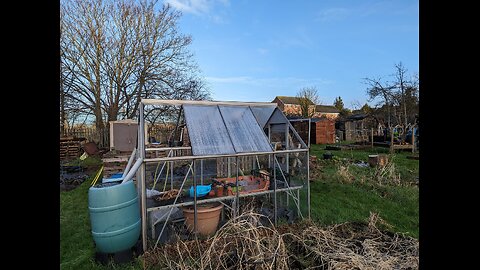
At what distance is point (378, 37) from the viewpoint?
586 cm

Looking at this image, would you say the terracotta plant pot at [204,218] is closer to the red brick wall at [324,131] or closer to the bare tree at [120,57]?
the bare tree at [120,57]

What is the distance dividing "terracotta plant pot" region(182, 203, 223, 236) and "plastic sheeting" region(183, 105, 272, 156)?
3.47ft

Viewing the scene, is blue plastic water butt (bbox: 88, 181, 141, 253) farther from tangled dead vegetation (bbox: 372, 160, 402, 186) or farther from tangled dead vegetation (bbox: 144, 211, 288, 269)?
tangled dead vegetation (bbox: 372, 160, 402, 186)

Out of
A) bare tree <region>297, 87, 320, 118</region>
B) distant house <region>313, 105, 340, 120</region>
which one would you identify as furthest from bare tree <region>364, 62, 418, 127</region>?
distant house <region>313, 105, 340, 120</region>

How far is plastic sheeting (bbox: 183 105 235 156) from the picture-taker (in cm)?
457

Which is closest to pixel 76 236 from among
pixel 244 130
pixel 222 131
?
pixel 222 131

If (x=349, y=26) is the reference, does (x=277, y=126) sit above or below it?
below

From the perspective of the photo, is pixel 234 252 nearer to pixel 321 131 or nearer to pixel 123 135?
pixel 123 135

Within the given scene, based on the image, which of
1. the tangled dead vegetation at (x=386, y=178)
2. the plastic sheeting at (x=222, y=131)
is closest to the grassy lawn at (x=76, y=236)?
the plastic sheeting at (x=222, y=131)

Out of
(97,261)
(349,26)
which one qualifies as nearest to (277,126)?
(349,26)
